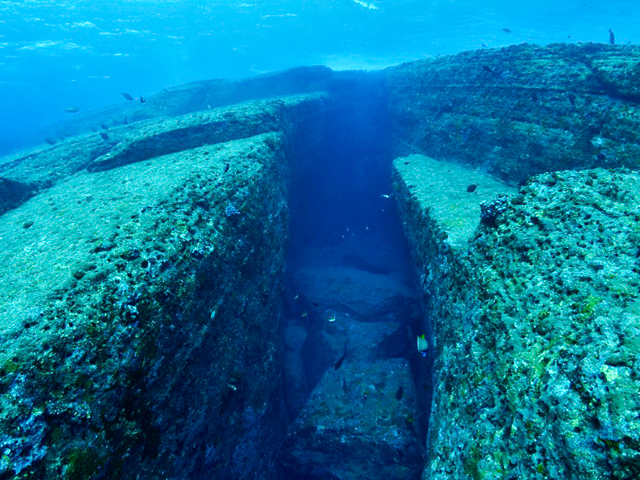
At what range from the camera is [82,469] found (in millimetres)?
2670

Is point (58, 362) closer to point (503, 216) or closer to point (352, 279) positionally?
point (503, 216)

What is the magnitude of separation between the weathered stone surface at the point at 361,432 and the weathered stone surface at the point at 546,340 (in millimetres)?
1811

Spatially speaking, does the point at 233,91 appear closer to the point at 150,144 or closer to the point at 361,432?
the point at 150,144

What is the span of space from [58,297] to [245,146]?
562 cm

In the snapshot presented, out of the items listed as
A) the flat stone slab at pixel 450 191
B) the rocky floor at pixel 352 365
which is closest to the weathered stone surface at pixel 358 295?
the rocky floor at pixel 352 365

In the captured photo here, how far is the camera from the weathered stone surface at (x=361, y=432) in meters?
5.61

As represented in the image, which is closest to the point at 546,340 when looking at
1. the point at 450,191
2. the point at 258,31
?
the point at 450,191

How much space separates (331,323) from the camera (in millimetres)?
9641

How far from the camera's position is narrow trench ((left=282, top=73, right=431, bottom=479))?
6.04m

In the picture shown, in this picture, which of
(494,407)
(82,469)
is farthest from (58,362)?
(494,407)

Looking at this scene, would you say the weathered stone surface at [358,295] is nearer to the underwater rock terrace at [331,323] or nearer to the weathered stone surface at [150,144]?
the underwater rock terrace at [331,323]

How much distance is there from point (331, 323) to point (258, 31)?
42.0m

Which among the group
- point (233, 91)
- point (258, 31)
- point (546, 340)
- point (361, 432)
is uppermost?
point (258, 31)

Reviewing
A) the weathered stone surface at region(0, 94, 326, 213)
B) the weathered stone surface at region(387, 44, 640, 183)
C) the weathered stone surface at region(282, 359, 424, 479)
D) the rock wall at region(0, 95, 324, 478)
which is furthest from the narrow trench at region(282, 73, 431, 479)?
the weathered stone surface at region(387, 44, 640, 183)
